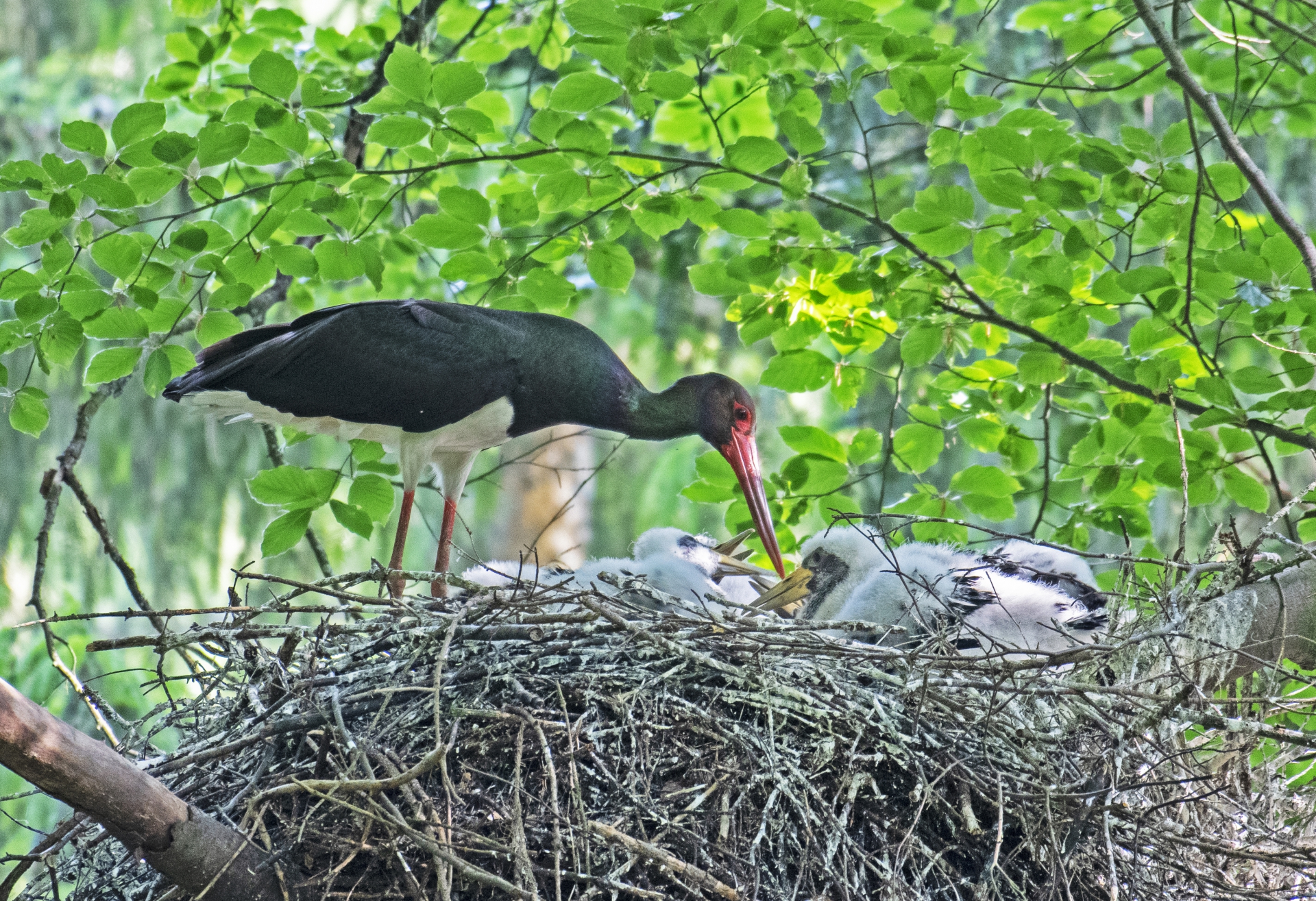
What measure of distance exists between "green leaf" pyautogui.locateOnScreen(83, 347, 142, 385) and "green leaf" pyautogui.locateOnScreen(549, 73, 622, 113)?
1227mm

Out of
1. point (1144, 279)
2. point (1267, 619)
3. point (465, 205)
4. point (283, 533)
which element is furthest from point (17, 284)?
point (1267, 619)

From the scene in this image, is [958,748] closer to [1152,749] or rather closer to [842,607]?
[1152,749]

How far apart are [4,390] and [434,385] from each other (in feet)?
3.64

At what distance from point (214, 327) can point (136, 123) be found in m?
0.65

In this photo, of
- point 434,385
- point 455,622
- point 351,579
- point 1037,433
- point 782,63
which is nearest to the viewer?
point 455,622

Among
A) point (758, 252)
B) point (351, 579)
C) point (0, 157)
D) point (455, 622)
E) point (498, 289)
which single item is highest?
point (0, 157)

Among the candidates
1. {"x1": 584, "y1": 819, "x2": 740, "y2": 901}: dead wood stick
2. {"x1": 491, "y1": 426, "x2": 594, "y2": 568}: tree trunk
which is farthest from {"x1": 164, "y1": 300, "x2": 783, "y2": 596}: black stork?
{"x1": 491, "y1": 426, "x2": 594, "y2": 568}: tree trunk

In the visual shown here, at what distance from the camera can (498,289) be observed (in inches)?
137

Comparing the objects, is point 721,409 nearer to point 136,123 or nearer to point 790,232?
point 790,232

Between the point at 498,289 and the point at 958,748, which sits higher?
the point at 498,289

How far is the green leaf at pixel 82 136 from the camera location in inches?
99.3

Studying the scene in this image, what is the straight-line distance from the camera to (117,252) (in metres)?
2.84

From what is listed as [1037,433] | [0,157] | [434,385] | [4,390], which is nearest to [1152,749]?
[434,385]

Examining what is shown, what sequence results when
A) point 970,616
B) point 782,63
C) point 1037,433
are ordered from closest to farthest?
1. point 970,616
2. point 782,63
3. point 1037,433
